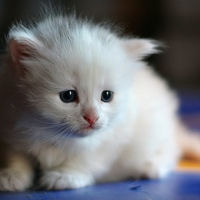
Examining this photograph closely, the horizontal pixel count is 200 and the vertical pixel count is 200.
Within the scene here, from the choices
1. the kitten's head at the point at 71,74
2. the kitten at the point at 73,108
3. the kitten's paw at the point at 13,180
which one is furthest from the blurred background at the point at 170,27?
the kitten's paw at the point at 13,180

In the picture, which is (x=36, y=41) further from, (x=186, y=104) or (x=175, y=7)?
(x=175, y=7)

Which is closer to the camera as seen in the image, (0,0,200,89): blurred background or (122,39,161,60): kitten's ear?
(122,39,161,60): kitten's ear

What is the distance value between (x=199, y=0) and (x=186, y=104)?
1.35 meters

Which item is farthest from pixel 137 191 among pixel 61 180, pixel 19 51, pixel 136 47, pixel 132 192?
pixel 19 51

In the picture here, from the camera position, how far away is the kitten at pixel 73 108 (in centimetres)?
128

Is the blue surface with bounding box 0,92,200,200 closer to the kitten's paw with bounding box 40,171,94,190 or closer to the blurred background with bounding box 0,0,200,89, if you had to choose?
the kitten's paw with bounding box 40,171,94,190

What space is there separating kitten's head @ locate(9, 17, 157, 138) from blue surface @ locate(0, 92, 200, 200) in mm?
203

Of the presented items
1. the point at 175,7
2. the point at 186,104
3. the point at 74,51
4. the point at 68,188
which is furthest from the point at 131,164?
the point at 175,7

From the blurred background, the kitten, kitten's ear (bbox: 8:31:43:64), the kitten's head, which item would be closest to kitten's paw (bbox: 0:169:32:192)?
the kitten

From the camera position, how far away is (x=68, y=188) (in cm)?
140

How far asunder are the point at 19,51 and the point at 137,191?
0.58 meters

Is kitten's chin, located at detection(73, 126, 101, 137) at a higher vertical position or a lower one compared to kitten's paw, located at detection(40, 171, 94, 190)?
higher

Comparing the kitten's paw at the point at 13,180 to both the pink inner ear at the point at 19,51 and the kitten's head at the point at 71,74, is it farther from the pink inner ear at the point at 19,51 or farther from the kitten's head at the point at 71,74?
the pink inner ear at the point at 19,51

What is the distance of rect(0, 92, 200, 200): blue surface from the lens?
4.34 feet
